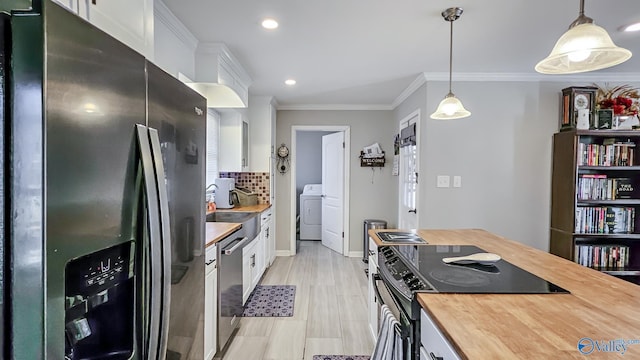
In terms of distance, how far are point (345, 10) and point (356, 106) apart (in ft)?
9.80

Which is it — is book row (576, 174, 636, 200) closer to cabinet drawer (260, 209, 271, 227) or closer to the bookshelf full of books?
the bookshelf full of books

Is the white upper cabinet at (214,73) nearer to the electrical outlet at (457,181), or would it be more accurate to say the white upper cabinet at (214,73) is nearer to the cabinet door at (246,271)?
the cabinet door at (246,271)

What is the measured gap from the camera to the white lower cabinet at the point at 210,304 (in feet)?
6.30

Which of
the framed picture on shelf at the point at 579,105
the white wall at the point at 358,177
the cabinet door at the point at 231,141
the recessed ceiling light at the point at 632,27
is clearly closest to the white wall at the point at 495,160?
the framed picture on shelf at the point at 579,105

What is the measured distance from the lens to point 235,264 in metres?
2.48

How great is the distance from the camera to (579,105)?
326cm

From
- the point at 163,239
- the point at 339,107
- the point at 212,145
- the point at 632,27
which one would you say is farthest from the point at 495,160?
the point at 163,239

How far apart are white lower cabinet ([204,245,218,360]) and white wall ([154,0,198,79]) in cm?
124

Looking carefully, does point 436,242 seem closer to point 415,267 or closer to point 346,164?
point 415,267

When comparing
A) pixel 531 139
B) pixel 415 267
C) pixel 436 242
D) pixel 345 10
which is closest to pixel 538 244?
pixel 531 139

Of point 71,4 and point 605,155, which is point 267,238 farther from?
point 605,155

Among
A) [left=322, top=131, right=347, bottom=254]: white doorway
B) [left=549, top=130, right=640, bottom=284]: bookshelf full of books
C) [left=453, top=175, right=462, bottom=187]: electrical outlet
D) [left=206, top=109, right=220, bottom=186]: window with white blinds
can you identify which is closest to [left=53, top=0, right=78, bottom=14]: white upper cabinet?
[left=206, top=109, right=220, bottom=186]: window with white blinds

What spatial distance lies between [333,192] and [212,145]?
2314mm

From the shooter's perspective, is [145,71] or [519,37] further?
[519,37]
